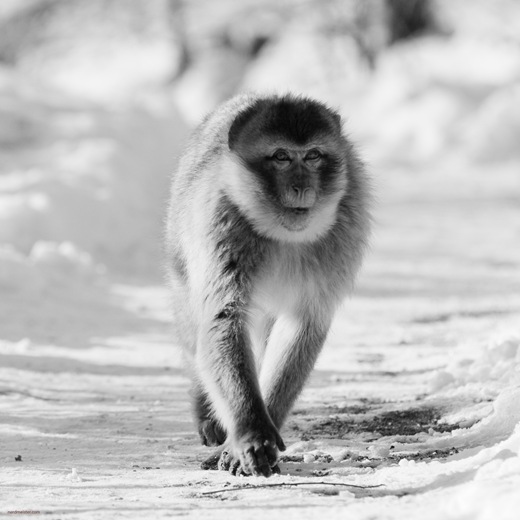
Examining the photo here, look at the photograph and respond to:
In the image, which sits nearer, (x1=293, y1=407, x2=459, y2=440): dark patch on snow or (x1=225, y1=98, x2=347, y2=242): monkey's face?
(x1=225, y1=98, x2=347, y2=242): monkey's face

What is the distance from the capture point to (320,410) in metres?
5.79

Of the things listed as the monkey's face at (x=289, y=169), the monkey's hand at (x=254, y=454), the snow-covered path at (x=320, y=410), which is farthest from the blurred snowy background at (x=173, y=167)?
the monkey's face at (x=289, y=169)

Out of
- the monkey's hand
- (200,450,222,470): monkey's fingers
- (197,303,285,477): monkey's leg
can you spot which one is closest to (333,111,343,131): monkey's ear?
(197,303,285,477): monkey's leg

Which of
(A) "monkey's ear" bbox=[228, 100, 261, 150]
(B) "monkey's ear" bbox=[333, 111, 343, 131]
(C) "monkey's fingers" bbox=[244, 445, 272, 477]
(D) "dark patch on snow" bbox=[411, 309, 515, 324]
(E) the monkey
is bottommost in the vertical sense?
(C) "monkey's fingers" bbox=[244, 445, 272, 477]

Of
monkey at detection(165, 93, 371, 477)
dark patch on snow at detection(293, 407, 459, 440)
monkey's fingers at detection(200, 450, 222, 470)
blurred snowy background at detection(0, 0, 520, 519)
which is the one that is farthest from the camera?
blurred snowy background at detection(0, 0, 520, 519)

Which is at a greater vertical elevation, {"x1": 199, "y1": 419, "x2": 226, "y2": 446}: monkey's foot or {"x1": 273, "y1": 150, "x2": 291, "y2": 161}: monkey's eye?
{"x1": 273, "y1": 150, "x2": 291, "y2": 161}: monkey's eye

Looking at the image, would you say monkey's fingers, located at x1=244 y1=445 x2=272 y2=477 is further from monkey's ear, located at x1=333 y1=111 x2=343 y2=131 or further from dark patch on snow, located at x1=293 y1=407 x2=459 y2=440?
monkey's ear, located at x1=333 y1=111 x2=343 y2=131

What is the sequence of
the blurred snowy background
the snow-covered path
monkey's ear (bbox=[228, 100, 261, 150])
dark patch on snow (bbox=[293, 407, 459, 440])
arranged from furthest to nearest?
1. the blurred snowy background
2. dark patch on snow (bbox=[293, 407, 459, 440])
3. monkey's ear (bbox=[228, 100, 261, 150])
4. the snow-covered path

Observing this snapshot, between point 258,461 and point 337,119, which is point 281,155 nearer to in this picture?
point 337,119

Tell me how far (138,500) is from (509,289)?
6.14 m

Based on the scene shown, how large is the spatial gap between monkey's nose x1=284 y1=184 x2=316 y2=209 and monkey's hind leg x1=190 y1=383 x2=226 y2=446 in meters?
1.04

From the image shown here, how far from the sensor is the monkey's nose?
4727 mm

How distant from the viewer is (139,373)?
6.74 m

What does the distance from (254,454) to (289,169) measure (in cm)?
118
